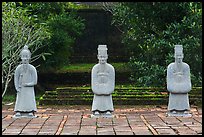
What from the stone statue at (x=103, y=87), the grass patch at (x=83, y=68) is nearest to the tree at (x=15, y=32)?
the grass patch at (x=83, y=68)

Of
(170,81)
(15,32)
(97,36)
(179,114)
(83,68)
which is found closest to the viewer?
(179,114)

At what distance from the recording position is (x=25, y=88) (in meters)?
9.80

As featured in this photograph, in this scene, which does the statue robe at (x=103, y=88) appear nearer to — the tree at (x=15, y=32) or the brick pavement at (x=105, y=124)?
the brick pavement at (x=105, y=124)

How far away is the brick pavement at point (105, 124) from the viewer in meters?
7.29

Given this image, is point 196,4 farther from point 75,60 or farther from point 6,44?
point 75,60

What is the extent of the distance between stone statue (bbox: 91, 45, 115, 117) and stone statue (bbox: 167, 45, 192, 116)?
1.41 metres

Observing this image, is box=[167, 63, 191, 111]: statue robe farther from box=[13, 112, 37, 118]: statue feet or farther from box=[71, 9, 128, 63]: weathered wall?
box=[71, 9, 128, 63]: weathered wall

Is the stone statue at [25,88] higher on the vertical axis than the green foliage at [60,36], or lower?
lower

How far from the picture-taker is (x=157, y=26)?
1439 cm

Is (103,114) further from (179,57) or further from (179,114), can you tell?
(179,57)

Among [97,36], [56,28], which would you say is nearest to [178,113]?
[56,28]

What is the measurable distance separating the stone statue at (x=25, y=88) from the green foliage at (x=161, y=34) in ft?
15.7

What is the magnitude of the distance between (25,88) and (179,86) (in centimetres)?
360

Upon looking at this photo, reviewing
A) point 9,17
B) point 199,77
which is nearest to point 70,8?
point 9,17
